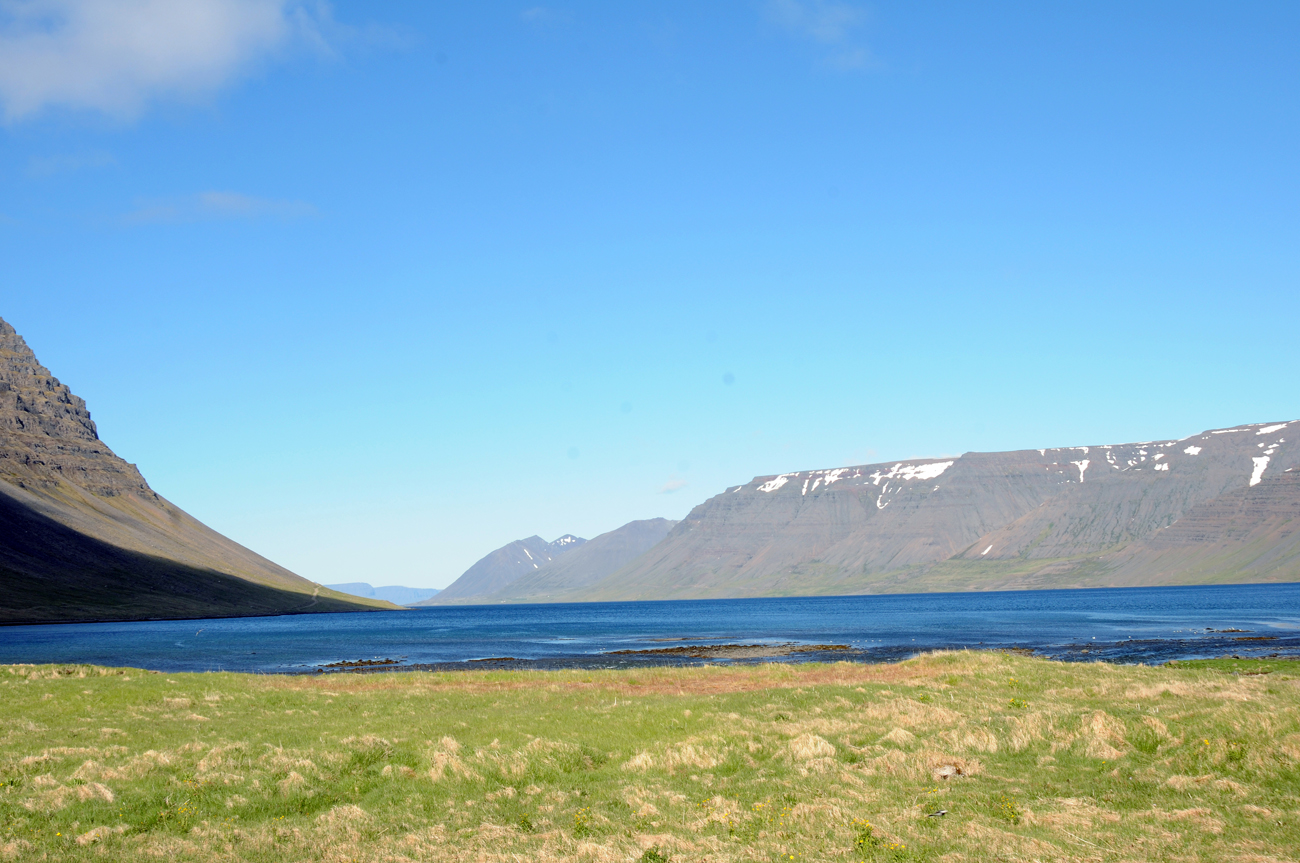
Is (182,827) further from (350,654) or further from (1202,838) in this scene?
(350,654)

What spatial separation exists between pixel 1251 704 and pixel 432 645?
100 m

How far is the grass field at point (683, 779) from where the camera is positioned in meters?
18.8

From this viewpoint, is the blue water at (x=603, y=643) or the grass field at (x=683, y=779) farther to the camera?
the blue water at (x=603, y=643)

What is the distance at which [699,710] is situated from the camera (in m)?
35.8

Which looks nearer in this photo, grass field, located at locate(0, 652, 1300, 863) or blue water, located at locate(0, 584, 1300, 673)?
grass field, located at locate(0, 652, 1300, 863)

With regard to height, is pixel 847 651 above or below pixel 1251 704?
below

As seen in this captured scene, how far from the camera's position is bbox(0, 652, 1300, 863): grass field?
1875 cm

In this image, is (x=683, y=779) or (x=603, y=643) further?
(x=603, y=643)

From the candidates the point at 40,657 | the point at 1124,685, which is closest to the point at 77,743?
the point at 1124,685

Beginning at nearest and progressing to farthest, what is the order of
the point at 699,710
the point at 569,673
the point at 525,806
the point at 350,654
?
1. the point at 525,806
2. the point at 699,710
3. the point at 569,673
4. the point at 350,654

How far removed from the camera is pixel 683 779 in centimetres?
2477

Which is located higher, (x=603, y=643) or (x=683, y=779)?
(x=683, y=779)

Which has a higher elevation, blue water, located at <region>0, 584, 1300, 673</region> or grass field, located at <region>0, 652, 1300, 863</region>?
grass field, located at <region>0, 652, 1300, 863</region>

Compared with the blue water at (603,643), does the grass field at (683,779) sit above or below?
above
